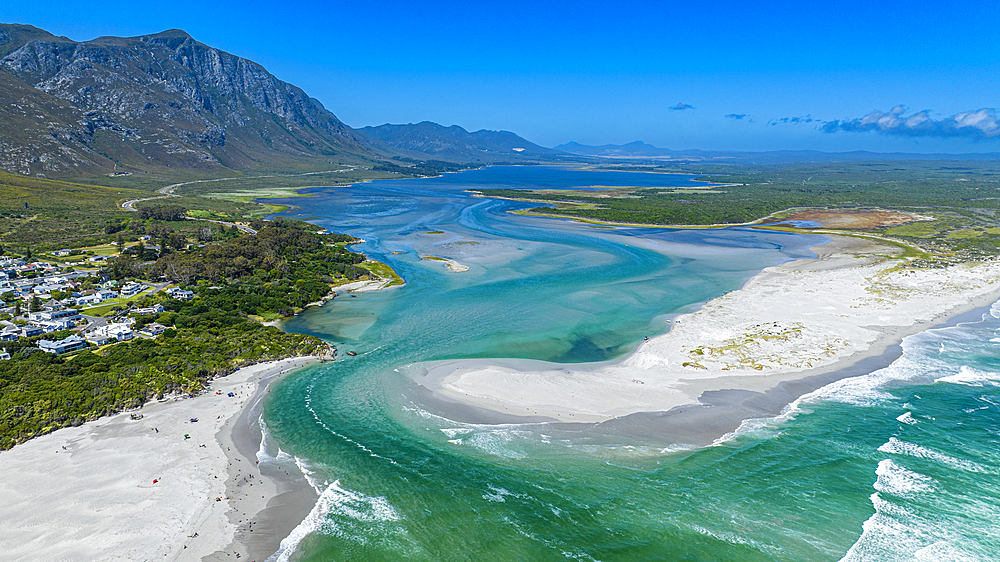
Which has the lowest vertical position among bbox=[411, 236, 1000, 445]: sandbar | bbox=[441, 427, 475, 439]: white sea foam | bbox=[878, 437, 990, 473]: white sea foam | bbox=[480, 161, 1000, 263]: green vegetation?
bbox=[441, 427, 475, 439]: white sea foam

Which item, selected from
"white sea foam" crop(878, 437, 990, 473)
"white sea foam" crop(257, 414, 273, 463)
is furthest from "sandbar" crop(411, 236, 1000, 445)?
"white sea foam" crop(257, 414, 273, 463)

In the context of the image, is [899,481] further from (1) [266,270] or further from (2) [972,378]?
(1) [266,270]

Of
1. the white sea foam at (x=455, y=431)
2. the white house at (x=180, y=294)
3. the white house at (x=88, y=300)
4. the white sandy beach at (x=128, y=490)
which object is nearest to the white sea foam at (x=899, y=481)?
the white sea foam at (x=455, y=431)

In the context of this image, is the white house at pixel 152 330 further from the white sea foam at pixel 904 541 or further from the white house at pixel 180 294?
the white sea foam at pixel 904 541

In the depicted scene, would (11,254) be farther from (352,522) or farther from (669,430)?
(669,430)

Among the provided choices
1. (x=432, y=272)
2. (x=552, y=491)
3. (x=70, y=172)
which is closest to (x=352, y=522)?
(x=552, y=491)

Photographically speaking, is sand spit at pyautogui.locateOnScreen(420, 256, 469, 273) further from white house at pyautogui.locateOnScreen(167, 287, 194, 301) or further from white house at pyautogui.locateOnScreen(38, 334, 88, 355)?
white house at pyautogui.locateOnScreen(38, 334, 88, 355)
